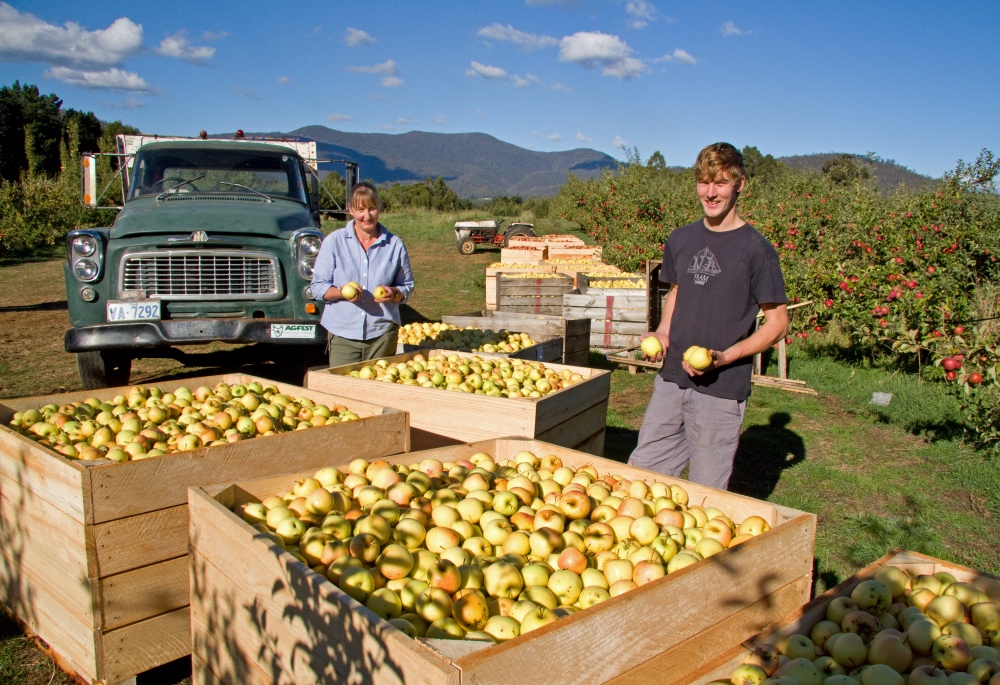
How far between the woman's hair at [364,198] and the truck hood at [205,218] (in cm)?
192

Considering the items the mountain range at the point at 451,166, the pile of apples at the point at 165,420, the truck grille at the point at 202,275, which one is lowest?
the pile of apples at the point at 165,420

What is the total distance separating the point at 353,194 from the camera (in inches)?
186

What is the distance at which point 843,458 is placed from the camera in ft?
19.8

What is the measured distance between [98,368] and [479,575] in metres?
5.34

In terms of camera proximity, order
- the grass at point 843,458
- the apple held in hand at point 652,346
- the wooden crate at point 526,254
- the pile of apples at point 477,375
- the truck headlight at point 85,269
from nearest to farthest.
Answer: the apple held in hand at point 652,346 < the grass at point 843,458 < the pile of apples at point 477,375 < the truck headlight at point 85,269 < the wooden crate at point 526,254

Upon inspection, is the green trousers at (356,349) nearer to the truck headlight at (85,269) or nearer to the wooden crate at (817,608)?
the truck headlight at (85,269)

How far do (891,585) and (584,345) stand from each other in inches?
252

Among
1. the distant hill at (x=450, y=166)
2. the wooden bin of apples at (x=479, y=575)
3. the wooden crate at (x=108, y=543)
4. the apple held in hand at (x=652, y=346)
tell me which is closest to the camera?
the wooden bin of apples at (x=479, y=575)

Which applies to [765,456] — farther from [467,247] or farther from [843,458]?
[467,247]

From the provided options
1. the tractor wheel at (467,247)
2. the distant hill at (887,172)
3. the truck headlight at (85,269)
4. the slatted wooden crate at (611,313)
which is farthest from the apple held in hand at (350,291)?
the tractor wheel at (467,247)

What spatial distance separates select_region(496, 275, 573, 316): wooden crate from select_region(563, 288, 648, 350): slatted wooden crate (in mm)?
472

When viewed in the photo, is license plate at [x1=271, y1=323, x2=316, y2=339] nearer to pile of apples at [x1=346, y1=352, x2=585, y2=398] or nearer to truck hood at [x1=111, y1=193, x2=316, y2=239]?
truck hood at [x1=111, y1=193, x2=316, y2=239]

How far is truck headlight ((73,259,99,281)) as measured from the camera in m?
5.90

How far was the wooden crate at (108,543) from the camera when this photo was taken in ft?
8.43
